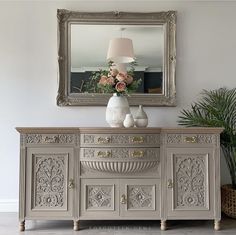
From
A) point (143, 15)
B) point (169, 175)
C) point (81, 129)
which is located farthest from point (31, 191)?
point (143, 15)

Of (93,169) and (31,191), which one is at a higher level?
(93,169)

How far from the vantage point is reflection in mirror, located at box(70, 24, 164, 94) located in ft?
10.9

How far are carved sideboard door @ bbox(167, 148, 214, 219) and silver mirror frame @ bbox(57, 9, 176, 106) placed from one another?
0.76 metres

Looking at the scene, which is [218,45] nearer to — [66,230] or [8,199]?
[66,230]

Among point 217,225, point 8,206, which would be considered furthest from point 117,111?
point 8,206

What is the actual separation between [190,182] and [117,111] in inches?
35.5

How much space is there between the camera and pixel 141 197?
108 inches

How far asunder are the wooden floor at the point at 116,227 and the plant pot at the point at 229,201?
0.08 meters

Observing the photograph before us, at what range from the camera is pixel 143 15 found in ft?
10.9

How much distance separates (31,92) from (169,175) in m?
1.70

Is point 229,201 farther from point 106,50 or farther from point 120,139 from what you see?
point 106,50

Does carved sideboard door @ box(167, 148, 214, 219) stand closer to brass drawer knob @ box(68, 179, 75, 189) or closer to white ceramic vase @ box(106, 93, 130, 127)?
white ceramic vase @ box(106, 93, 130, 127)

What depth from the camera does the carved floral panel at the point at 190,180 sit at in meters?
2.74

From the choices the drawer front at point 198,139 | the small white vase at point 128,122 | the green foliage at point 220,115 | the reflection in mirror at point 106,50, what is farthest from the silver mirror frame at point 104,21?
the drawer front at point 198,139
